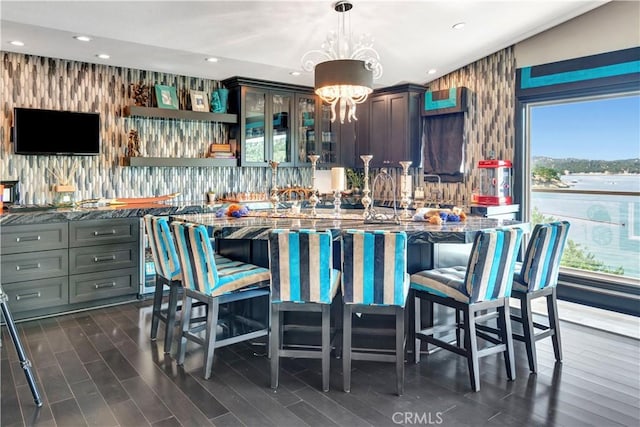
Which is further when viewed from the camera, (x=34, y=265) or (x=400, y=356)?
(x=34, y=265)

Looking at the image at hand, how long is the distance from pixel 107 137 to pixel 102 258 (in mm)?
1487

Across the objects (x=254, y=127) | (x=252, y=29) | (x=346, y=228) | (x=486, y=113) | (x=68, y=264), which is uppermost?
(x=252, y=29)

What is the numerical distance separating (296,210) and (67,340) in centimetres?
210

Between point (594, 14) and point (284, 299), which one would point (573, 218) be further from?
point (284, 299)

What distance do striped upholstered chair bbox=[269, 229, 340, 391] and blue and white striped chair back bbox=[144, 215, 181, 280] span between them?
2.89ft

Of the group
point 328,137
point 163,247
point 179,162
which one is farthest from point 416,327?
point 328,137

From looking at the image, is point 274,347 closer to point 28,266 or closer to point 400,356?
point 400,356

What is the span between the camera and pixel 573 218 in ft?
17.0

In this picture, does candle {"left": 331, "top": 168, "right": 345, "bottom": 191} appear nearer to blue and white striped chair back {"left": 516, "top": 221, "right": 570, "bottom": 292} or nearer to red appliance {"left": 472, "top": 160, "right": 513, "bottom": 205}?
blue and white striped chair back {"left": 516, "top": 221, "right": 570, "bottom": 292}

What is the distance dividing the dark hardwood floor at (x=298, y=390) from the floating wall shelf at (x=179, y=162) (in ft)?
7.10

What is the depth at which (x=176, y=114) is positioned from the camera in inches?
210

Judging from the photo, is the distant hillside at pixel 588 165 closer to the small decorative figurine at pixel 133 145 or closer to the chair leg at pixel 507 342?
the chair leg at pixel 507 342

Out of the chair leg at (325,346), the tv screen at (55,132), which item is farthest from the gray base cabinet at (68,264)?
the chair leg at (325,346)

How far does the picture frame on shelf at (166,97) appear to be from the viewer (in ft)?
17.6
